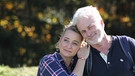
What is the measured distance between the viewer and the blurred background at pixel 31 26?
1134 centimetres

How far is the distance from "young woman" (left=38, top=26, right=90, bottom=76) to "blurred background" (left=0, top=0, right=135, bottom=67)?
6633 millimetres

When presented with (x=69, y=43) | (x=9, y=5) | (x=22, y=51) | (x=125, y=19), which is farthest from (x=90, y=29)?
(x=125, y=19)

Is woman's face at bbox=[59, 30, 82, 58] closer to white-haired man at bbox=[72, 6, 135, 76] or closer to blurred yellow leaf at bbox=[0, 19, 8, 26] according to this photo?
white-haired man at bbox=[72, 6, 135, 76]

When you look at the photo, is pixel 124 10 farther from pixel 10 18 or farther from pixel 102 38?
pixel 102 38

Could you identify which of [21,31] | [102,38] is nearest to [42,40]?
[21,31]

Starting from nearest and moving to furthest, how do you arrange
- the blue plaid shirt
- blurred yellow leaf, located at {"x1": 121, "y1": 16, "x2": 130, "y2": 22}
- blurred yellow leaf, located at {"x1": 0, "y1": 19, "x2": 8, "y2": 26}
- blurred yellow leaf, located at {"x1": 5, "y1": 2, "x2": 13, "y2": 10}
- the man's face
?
the blue plaid shirt
the man's face
blurred yellow leaf, located at {"x1": 0, "y1": 19, "x2": 8, "y2": 26}
blurred yellow leaf, located at {"x1": 5, "y1": 2, "x2": 13, "y2": 10}
blurred yellow leaf, located at {"x1": 121, "y1": 16, "x2": 130, "y2": 22}

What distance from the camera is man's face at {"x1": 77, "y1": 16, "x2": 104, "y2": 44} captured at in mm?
4613

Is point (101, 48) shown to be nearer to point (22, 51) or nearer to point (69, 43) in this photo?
point (69, 43)

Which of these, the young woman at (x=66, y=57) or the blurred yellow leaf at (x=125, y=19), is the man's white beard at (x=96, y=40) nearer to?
the young woman at (x=66, y=57)

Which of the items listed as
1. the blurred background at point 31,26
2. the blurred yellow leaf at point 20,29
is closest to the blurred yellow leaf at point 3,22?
the blurred background at point 31,26

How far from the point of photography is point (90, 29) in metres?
4.64

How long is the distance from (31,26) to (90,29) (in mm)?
7097

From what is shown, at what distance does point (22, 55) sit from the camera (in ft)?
38.0

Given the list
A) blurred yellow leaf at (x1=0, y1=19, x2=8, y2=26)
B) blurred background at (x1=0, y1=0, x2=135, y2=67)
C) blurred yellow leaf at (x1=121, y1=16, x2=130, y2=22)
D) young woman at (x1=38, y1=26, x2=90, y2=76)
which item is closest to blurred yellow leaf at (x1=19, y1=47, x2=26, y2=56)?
blurred background at (x1=0, y1=0, x2=135, y2=67)
